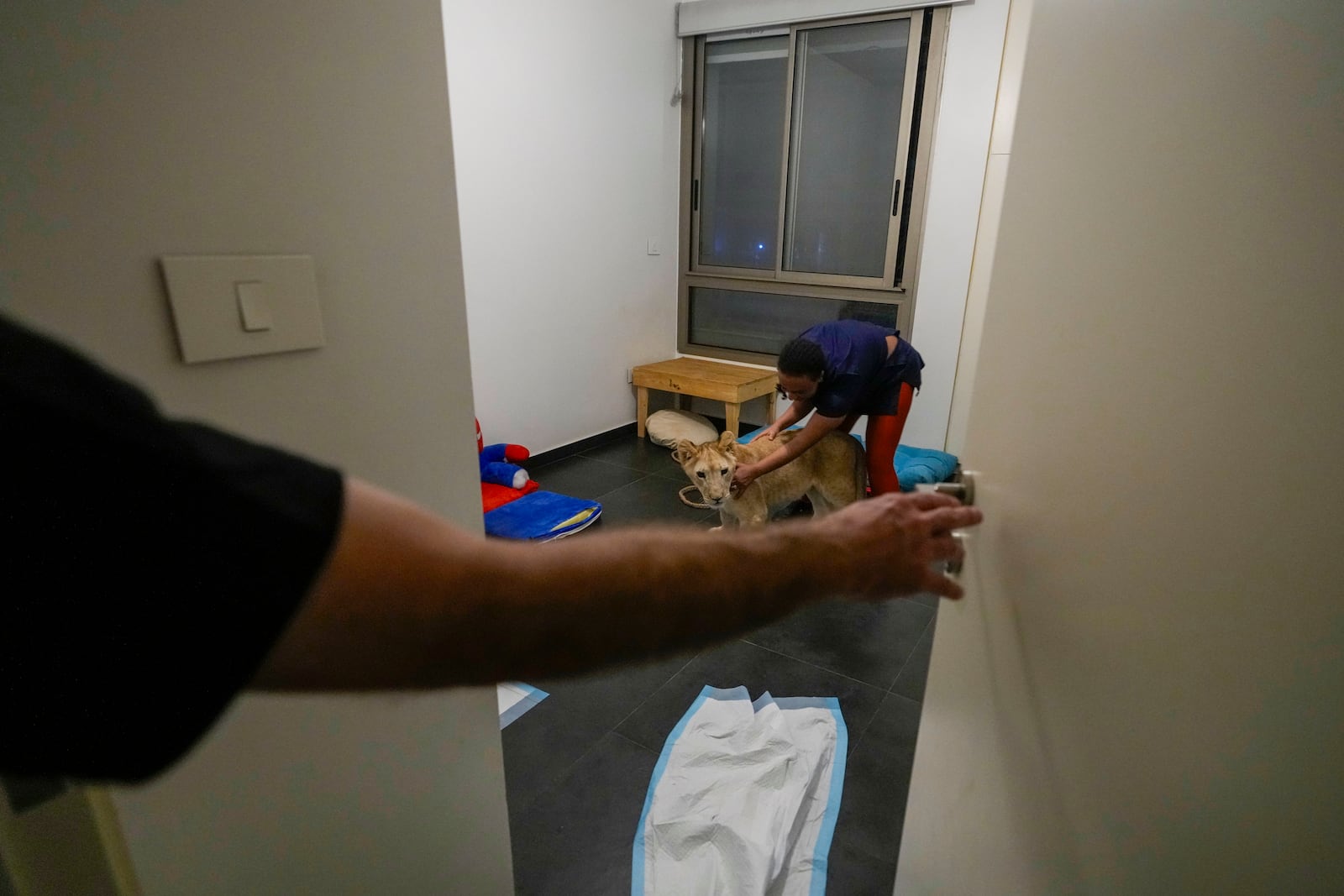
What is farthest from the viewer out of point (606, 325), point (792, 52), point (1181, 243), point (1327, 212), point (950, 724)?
point (606, 325)

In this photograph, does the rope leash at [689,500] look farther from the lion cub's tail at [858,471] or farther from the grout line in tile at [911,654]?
the grout line in tile at [911,654]

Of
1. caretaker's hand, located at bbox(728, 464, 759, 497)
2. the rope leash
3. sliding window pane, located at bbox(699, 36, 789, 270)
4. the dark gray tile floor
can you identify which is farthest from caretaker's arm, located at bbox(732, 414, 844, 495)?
sliding window pane, located at bbox(699, 36, 789, 270)

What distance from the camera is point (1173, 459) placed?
421 mm

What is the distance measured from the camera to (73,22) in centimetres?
56

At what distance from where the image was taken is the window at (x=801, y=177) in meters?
3.56

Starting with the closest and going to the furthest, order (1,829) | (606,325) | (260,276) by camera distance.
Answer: (1,829)
(260,276)
(606,325)

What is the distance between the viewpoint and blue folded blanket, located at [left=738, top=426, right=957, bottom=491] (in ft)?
10.6

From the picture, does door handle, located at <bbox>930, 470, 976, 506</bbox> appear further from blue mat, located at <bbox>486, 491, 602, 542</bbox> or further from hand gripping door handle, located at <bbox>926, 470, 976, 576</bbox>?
blue mat, located at <bbox>486, 491, 602, 542</bbox>

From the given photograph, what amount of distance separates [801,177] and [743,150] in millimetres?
437

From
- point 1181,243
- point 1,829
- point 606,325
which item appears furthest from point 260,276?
point 606,325

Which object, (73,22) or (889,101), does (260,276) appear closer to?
(73,22)

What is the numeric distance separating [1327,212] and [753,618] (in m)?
0.41

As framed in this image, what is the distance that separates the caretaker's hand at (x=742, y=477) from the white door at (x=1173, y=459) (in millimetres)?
1819

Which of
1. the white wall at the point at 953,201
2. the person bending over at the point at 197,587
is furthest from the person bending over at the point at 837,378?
the person bending over at the point at 197,587
